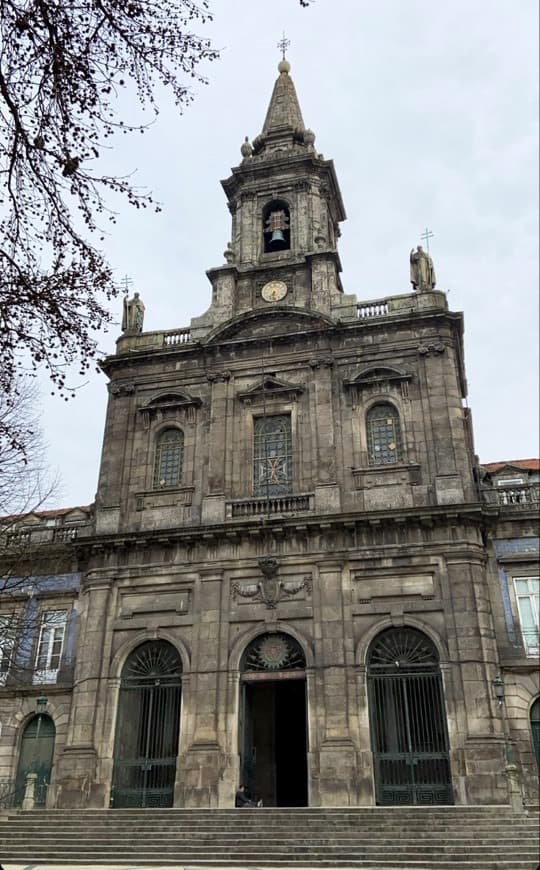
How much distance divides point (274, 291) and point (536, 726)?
1575 centimetres

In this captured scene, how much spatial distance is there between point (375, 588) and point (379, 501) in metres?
2.52

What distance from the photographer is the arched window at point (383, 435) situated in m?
23.6

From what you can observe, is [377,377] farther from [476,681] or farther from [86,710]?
[86,710]

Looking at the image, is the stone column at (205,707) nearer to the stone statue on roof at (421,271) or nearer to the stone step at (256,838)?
the stone step at (256,838)

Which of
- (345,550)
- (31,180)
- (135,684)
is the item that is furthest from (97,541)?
(31,180)

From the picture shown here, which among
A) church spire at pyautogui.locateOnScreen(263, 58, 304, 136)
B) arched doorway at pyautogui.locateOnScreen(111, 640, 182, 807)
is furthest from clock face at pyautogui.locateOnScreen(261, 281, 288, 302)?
arched doorway at pyautogui.locateOnScreen(111, 640, 182, 807)

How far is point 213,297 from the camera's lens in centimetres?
2819

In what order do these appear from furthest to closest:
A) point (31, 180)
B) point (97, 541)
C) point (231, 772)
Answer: point (97, 541) → point (231, 772) → point (31, 180)

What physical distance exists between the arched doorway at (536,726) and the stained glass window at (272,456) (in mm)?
8829

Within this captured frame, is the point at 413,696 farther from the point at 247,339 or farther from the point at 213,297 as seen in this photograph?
the point at 213,297

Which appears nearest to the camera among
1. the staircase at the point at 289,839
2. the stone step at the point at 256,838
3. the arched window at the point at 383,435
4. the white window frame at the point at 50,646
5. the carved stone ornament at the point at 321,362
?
the staircase at the point at 289,839

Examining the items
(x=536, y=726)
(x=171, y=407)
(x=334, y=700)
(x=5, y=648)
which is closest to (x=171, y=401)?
(x=171, y=407)

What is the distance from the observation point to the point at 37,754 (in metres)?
23.1

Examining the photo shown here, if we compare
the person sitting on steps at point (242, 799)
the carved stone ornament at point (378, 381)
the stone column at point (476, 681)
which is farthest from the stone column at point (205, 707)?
the carved stone ornament at point (378, 381)
